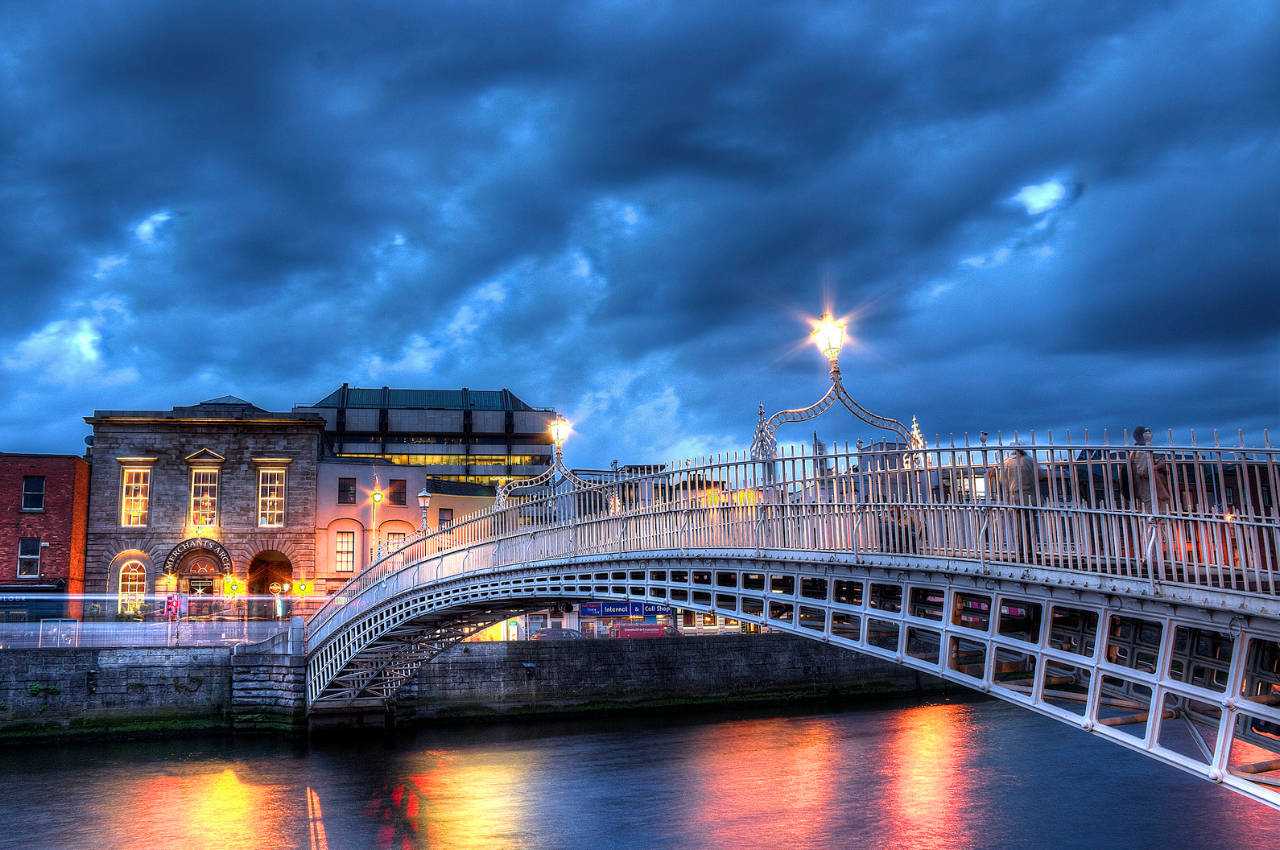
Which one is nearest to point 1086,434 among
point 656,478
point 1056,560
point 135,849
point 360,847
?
point 1056,560

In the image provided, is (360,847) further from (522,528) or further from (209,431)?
(209,431)

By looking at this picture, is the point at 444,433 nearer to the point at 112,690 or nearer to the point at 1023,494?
the point at 112,690

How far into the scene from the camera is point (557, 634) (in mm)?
36719

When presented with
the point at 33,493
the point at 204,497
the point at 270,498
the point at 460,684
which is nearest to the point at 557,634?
the point at 460,684

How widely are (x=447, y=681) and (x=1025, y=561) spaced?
26.1m

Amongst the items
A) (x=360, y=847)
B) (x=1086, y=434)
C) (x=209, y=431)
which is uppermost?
(x=209, y=431)

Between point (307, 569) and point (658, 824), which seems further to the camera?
point (307, 569)

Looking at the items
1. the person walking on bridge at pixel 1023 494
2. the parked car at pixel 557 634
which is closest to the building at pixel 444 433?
the parked car at pixel 557 634

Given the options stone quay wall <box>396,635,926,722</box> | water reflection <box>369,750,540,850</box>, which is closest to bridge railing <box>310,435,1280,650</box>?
water reflection <box>369,750,540,850</box>

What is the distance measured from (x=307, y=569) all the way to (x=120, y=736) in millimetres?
16929

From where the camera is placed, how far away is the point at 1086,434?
10.1 metres

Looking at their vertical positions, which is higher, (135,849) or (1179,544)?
(1179,544)

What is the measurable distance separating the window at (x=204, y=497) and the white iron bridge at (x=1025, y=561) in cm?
3037

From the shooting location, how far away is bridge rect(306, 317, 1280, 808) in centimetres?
909
